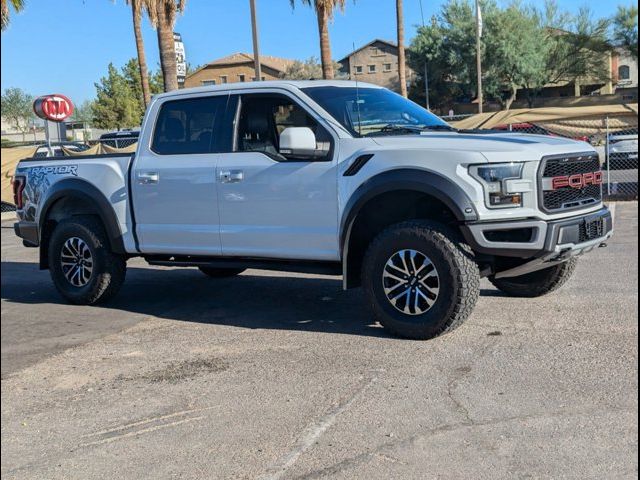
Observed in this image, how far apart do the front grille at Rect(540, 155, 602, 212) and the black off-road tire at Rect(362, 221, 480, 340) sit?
0.71 meters

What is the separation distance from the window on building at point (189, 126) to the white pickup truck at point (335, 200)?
1cm

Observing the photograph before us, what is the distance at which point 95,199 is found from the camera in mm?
7051

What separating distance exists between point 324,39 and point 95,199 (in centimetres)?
1703

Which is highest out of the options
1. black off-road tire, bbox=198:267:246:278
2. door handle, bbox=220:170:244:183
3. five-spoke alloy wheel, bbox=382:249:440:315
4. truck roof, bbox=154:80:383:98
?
truck roof, bbox=154:80:383:98

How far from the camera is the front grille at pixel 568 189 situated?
5.16m

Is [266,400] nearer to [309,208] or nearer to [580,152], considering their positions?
[309,208]

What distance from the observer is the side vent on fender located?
18.2 ft

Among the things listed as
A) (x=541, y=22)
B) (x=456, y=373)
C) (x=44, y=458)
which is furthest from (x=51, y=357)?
(x=541, y=22)

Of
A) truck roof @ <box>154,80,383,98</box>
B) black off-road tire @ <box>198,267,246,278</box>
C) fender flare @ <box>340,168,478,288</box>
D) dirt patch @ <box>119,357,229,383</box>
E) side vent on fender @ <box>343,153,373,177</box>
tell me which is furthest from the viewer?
black off-road tire @ <box>198,267,246,278</box>

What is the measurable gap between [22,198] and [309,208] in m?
3.78

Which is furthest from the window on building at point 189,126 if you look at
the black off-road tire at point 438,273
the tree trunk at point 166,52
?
the tree trunk at point 166,52

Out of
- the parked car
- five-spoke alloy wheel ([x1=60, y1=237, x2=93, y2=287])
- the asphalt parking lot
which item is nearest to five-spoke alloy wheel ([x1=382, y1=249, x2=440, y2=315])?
the asphalt parking lot

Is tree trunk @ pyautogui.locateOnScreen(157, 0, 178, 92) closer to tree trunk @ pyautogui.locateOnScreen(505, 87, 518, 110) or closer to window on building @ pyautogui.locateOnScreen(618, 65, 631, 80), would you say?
→ tree trunk @ pyautogui.locateOnScreen(505, 87, 518, 110)

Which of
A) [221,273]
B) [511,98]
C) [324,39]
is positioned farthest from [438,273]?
[511,98]
